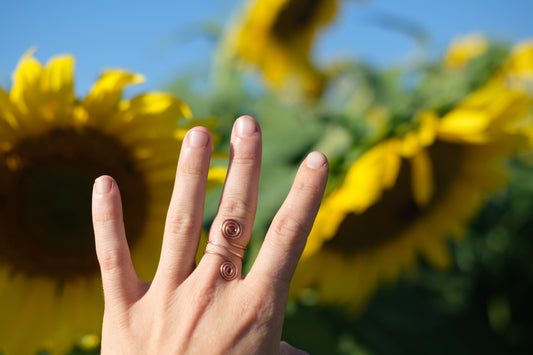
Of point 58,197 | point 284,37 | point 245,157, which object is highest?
point 284,37

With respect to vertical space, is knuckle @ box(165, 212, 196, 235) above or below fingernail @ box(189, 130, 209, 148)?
below

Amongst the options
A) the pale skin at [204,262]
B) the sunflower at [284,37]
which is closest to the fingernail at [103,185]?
the pale skin at [204,262]

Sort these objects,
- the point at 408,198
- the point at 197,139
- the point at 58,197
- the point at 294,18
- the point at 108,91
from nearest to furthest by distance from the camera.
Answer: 1. the point at 197,139
2. the point at 108,91
3. the point at 58,197
4. the point at 408,198
5. the point at 294,18

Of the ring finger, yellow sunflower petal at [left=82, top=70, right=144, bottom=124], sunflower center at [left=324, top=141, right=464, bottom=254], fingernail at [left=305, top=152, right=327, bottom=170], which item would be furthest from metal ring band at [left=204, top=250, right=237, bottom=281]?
sunflower center at [left=324, top=141, right=464, bottom=254]

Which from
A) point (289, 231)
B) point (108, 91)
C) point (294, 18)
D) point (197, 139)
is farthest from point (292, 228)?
point (294, 18)

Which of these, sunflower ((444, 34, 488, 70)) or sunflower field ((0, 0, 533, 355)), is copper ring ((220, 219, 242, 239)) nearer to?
sunflower field ((0, 0, 533, 355))

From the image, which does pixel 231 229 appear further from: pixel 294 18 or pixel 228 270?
pixel 294 18
